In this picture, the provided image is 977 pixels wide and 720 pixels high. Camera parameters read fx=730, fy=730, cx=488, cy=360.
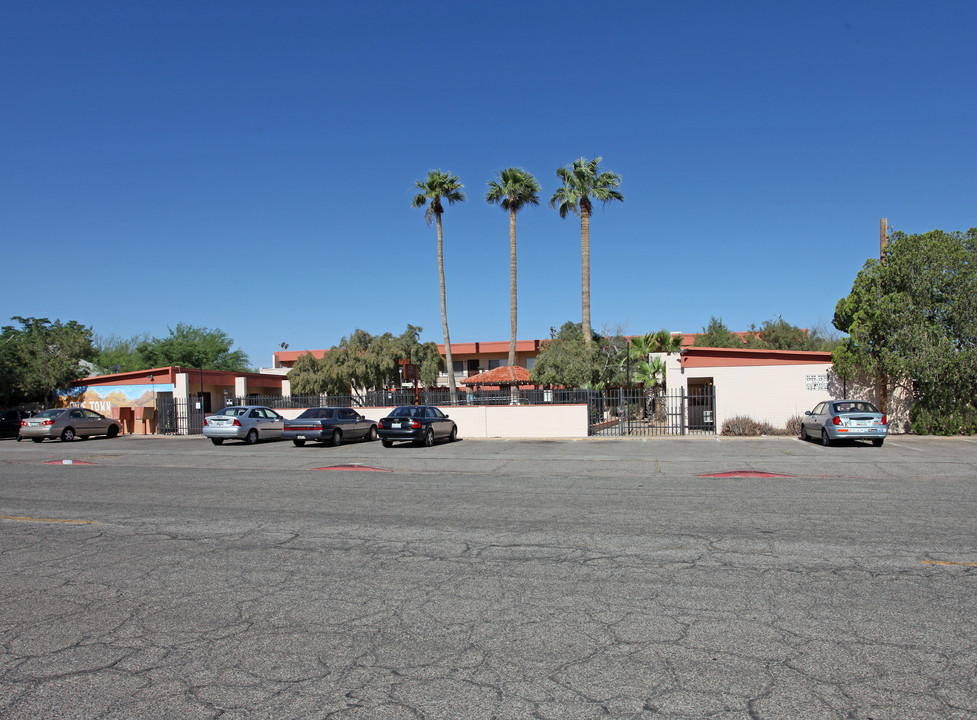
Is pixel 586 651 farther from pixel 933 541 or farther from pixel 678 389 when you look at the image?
pixel 678 389

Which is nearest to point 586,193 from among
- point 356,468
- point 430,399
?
point 430,399

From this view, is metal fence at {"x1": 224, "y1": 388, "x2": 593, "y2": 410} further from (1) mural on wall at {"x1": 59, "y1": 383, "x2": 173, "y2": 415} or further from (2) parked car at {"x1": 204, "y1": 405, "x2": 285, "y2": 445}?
(1) mural on wall at {"x1": 59, "y1": 383, "x2": 173, "y2": 415}

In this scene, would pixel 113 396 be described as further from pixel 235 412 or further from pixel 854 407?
pixel 854 407

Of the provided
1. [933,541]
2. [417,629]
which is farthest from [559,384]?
[417,629]

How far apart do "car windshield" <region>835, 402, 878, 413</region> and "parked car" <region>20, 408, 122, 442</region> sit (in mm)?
31633

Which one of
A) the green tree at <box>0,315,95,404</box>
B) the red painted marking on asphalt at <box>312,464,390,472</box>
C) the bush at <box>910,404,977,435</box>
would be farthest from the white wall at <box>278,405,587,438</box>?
the green tree at <box>0,315,95,404</box>

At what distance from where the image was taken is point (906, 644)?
4.98m

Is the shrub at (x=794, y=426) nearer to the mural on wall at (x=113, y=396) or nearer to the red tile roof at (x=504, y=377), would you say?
the red tile roof at (x=504, y=377)

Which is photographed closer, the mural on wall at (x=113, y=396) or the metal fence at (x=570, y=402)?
the metal fence at (x=570, y=402)

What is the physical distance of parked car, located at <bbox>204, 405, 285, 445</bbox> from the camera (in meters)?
27.6

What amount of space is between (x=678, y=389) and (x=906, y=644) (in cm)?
2932

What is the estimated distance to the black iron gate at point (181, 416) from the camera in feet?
124

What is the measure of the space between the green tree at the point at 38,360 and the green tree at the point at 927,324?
42593mm

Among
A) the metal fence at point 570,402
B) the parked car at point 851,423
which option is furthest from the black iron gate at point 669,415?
the parked car at point 851,423
